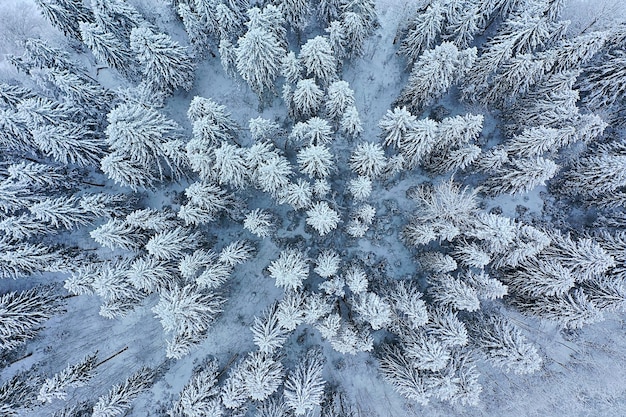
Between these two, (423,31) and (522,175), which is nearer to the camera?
(522,175)

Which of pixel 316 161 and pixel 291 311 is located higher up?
pixel 316 161

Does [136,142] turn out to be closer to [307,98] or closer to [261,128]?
[261,128]

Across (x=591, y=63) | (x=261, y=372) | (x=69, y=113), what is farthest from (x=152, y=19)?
(x=591, y=63)

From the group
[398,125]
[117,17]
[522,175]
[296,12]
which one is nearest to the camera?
[398,125]

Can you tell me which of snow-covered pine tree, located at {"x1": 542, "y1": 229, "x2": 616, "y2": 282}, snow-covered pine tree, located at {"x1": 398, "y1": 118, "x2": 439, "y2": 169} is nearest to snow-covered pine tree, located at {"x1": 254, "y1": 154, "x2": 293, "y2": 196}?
snow-covered pine tree, located at {"x1": 398, "y1": 118, "x2": 439, "y2": 169}

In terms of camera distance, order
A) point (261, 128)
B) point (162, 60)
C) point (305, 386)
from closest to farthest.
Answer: point (305, 386) → point (261, 128) → point (162, 60)

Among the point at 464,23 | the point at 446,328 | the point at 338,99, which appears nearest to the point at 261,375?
the point at 446,328

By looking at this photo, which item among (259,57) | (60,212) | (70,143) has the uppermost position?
(259,57)
